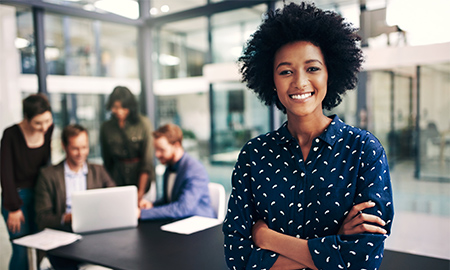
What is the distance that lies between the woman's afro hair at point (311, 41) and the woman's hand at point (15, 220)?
2469 millimetres

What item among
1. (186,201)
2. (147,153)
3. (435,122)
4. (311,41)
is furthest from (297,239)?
(147,153)

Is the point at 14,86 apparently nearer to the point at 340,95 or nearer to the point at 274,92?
the point at 274,92

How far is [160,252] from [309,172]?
103 centimetres

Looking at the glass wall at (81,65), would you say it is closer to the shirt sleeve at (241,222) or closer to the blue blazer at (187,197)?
the blue blazer at (187,197)

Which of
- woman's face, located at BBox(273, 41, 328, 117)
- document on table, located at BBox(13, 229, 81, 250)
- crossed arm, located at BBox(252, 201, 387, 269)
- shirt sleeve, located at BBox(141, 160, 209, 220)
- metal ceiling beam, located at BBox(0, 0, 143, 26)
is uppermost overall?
metal ceiling beam, located at BBox(0, 0, 143, 26)

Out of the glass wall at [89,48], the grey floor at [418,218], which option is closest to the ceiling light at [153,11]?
the glass wall at [89,48]

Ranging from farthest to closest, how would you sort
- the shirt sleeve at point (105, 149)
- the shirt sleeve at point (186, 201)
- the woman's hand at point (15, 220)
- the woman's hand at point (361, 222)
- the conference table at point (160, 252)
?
the shirt sleeve at point (105, 149) → the woman's hand at point (15, 220) → the shirt sleeve at point (186, 201) → the conference table at point (160, 252) → the woman's hand at point (361, 222)

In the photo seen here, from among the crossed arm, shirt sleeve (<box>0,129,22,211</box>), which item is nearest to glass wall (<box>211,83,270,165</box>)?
shirt sleeve (<box>0,129,22,211</box>)

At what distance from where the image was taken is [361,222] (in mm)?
1246

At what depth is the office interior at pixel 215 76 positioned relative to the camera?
3170 mm

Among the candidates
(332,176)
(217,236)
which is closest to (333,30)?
(332,176)

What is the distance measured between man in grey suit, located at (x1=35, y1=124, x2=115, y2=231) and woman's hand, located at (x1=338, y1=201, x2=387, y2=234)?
2164 mm

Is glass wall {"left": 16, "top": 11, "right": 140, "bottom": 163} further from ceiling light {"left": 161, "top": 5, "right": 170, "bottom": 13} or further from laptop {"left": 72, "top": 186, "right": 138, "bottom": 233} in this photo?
laptop {"left": 72, "top": 186, "right": 138, "bottom": 233}

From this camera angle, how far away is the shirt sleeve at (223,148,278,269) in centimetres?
144
